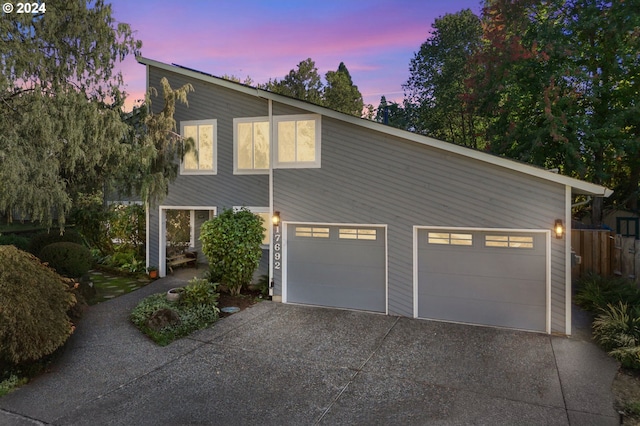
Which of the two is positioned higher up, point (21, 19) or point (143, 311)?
point (21, 19)

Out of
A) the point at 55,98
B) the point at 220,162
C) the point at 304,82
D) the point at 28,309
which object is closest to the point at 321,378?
the point at 28,309

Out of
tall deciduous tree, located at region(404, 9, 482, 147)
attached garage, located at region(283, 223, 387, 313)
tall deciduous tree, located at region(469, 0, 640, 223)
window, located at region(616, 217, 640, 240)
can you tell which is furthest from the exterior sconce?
tall deciduous tree, located at region(404, 9, 482, 147)

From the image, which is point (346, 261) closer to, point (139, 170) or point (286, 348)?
point (286, 348)

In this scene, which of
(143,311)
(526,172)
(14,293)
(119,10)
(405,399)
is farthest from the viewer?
(119,10)

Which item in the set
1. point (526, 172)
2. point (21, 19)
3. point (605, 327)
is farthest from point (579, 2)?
point (21, 19)

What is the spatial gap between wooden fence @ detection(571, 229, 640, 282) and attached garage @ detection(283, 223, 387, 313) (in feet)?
18.7

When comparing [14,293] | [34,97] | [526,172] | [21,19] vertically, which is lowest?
[14,293]

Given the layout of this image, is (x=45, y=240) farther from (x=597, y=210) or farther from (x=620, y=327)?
(x=597, y=210)

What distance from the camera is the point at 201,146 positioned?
11336 mm

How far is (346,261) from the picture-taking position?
30.5ft

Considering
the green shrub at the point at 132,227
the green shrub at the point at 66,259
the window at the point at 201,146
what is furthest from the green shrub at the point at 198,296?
the green shrub at the point at 132,227

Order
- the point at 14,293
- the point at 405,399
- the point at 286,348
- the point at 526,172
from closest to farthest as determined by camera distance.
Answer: the point at 405,399 < the point at 14,293 < the point at 286,348 < the point at 526,172

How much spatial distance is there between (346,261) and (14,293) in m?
6.27

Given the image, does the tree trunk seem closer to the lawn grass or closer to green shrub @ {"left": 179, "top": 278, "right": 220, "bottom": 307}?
green shrub @ {"left": 179, "top": 278, "right": 220, "bottom": 307}
